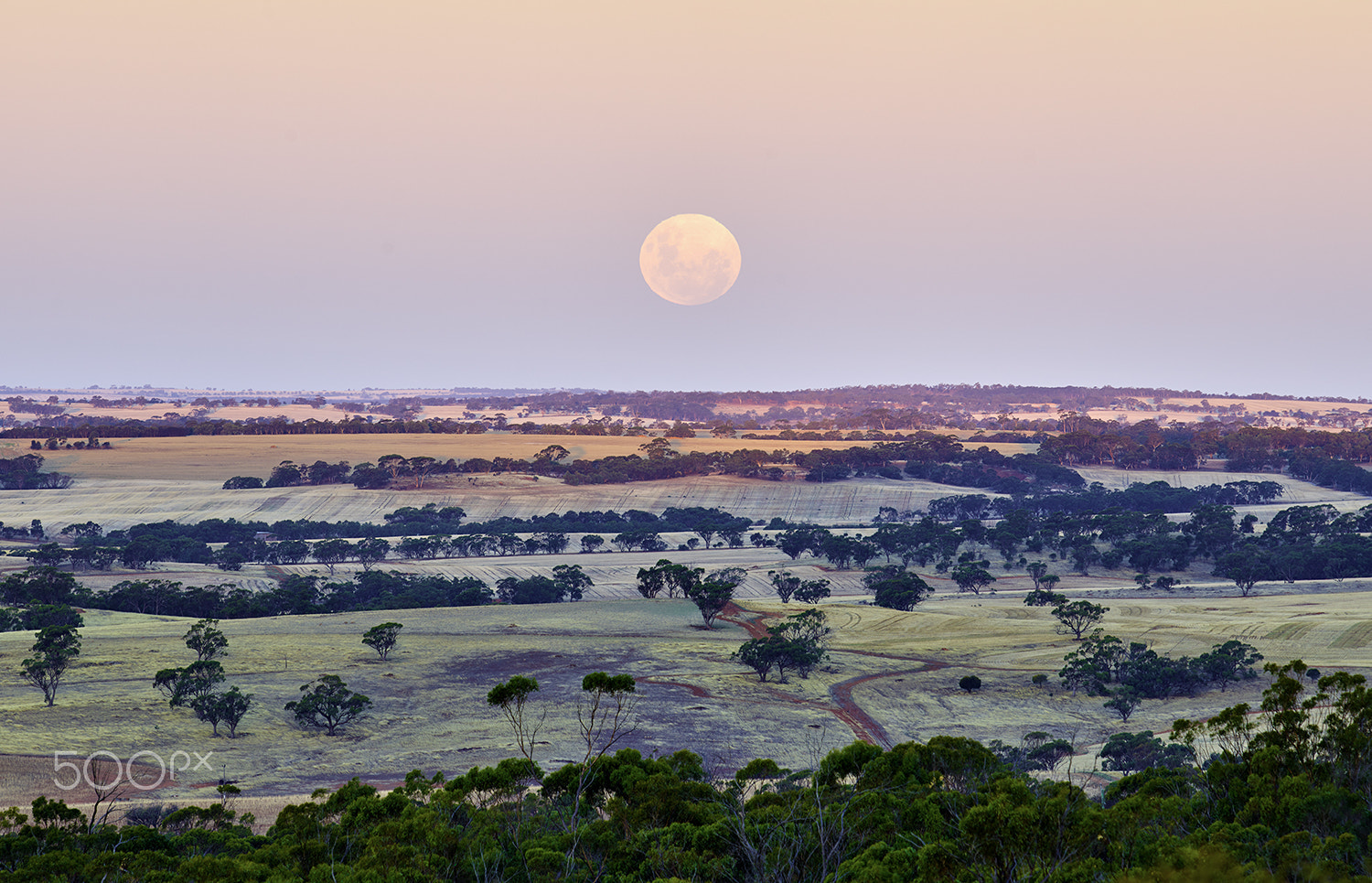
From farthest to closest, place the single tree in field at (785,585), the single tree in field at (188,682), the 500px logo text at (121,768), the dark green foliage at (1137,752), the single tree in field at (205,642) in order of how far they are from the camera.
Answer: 1. the single tree in field at (785,585)
2. the single tree in field at (205,642)
3. the single tree in field at (188,682)
4. the dark green foliage at (1137,752)
5. the 500px logo text at (121,768)

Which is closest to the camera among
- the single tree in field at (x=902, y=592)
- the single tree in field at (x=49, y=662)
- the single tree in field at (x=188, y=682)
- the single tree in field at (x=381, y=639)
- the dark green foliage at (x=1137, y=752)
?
the dark green foliage at (x=1137, y=752)

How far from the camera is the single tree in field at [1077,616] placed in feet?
235

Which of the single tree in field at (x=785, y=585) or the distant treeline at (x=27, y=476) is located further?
the distant treeline at (x=27, y=476)

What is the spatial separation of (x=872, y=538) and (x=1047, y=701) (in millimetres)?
63423

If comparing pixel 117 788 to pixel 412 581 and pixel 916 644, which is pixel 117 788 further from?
pixel 412 581

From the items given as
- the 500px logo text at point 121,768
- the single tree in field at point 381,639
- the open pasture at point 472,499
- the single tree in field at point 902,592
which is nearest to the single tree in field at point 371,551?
the open pasture at point 472,499

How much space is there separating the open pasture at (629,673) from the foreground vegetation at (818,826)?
14.4 m

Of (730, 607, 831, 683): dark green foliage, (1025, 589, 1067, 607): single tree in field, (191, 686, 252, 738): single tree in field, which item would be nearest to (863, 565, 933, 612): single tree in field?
(1025, 589, 1067, 607): single tree in field

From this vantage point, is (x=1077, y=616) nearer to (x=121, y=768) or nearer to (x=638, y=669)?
(x=638, y=669)

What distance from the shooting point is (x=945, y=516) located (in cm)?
15012

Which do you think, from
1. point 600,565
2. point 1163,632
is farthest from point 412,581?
point 1163,632

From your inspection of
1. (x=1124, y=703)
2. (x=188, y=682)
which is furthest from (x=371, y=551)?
(x=1124, y=703)

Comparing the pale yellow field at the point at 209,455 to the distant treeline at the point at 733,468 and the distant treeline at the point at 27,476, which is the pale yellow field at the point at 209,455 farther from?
the distant treeline at the point at 733,468

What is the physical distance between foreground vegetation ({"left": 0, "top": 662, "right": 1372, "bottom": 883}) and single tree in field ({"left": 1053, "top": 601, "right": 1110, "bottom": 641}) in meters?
45.9
